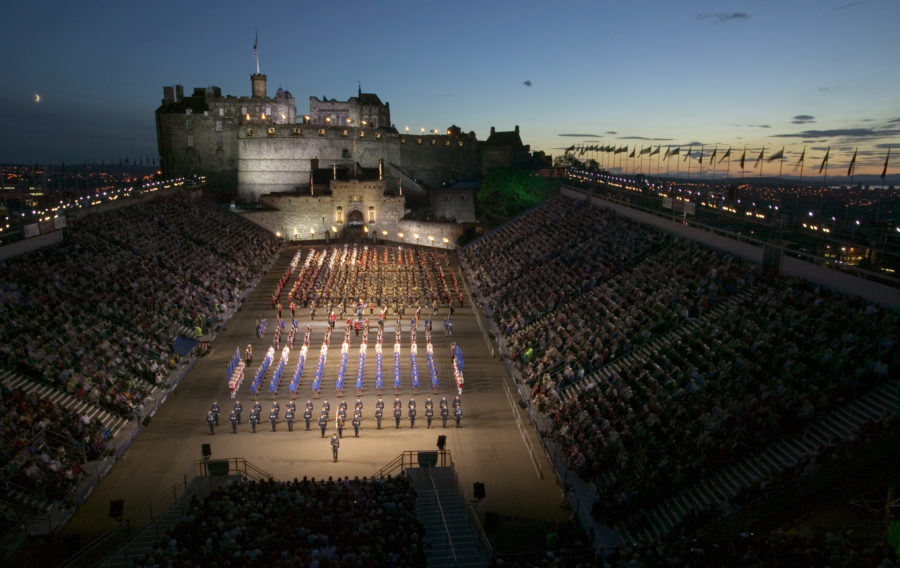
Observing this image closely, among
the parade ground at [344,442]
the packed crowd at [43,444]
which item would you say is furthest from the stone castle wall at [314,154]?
the packed crowd at [43,444]

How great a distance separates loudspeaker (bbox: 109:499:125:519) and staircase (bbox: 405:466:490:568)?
7021mm

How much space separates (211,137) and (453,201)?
2651 centimetres

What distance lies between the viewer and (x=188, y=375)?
24.4 meters

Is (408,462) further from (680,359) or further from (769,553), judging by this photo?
(769,553)

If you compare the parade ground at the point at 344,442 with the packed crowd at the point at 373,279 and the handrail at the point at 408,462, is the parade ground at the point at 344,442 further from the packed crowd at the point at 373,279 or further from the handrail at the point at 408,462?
the packed crowd at the point at 373,279

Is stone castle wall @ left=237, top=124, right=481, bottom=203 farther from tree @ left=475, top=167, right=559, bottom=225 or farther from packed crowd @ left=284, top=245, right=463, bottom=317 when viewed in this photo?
packed crowd @ left=284, top=245, right=463, bottom=317

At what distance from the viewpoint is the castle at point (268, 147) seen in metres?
63.8

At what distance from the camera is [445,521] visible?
14.0m

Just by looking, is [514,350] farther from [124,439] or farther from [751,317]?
[124,439]

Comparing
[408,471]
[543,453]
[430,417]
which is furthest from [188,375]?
[543,453]

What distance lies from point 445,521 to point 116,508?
7.93 meters

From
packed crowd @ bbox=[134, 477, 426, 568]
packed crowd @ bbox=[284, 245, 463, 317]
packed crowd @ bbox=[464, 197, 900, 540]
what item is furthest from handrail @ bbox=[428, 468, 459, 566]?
packed crowd @ bbox=[284, 245, 463, 317]

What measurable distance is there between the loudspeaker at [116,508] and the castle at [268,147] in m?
48.2

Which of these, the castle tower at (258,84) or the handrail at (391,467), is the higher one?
the castle tower at (258,84)
